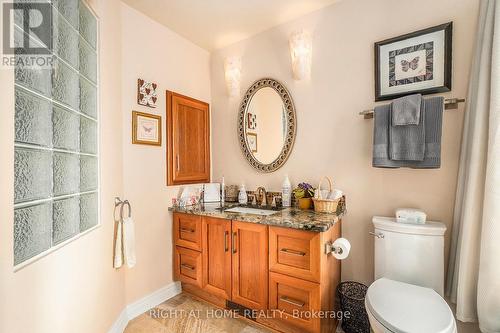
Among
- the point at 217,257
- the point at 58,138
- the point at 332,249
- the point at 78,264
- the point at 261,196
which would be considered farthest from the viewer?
the point at 261,196

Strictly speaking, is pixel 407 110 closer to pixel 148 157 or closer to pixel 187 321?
pixel 148 157

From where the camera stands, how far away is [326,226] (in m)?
1.44

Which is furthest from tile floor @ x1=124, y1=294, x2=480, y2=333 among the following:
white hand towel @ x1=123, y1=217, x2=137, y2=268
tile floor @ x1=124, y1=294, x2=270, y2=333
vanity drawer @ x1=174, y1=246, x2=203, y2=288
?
white hand towel @ x1=123, y1=217, x2=137, y2=268

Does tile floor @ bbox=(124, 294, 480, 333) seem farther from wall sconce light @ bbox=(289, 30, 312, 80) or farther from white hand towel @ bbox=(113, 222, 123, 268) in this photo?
wall sconce light @ bbox=(289, 30, 312, 80)

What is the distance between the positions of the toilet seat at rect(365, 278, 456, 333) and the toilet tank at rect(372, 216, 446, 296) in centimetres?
12

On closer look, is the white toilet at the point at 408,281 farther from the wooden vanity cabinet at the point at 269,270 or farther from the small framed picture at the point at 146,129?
the small framed picture at the point at 146,129

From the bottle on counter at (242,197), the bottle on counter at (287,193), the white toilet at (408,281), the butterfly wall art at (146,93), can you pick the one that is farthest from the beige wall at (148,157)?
the white toilet at (408,281)

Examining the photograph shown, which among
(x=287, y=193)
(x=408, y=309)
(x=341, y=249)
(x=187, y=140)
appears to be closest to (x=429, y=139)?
(x=341, y=249)

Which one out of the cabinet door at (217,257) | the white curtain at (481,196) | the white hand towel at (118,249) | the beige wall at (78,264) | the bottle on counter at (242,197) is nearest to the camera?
the beige wall at (78,264)

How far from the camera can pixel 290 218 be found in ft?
5.43

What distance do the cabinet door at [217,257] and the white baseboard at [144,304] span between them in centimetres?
45

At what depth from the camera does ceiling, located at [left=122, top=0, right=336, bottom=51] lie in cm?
191

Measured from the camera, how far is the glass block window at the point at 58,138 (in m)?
0.89

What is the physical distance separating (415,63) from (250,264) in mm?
1869
